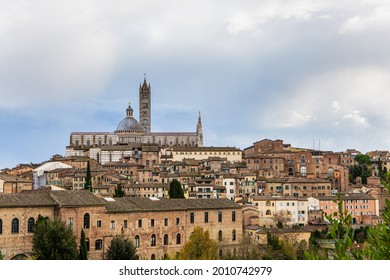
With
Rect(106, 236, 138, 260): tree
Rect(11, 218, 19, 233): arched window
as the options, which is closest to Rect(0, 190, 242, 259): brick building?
Rect(11, 218, 19, 233): arched window

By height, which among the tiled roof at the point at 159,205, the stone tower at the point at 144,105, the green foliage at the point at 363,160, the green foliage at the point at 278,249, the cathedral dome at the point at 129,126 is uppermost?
the stone tower at the point at 144,105

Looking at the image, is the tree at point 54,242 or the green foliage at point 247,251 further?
the green foliage at point 247,251

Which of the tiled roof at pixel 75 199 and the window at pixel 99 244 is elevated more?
the tiled roof at pixel 75 199

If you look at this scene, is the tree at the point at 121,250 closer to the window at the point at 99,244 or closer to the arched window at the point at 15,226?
the window at the point at 99,244

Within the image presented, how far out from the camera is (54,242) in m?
8.66

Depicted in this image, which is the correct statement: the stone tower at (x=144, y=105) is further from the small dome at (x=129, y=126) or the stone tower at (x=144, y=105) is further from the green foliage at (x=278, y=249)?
the green foliage at (x=278, y=249)

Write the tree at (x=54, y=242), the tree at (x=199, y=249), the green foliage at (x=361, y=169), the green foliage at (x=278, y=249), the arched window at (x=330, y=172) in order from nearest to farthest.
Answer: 1. the tree at (x=54, y=242)
2. the tree at (x=199, y=249)
3. the green foliage at (x=278, y=249)
4. the arched window at (x=330, y=172)
5. the green foliage at (x=361, y=169)

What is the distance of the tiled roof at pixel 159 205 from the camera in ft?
40.0

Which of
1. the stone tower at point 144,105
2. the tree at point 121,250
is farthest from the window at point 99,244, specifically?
the stone tower at point 144,105

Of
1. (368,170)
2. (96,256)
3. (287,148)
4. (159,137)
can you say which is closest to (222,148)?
(287,148)

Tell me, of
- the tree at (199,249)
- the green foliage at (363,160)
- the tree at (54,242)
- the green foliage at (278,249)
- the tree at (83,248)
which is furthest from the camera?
the green foliage at (363,160)

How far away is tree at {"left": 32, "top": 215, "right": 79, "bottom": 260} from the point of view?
8.36 metres

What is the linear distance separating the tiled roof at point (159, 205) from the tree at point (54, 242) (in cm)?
282
